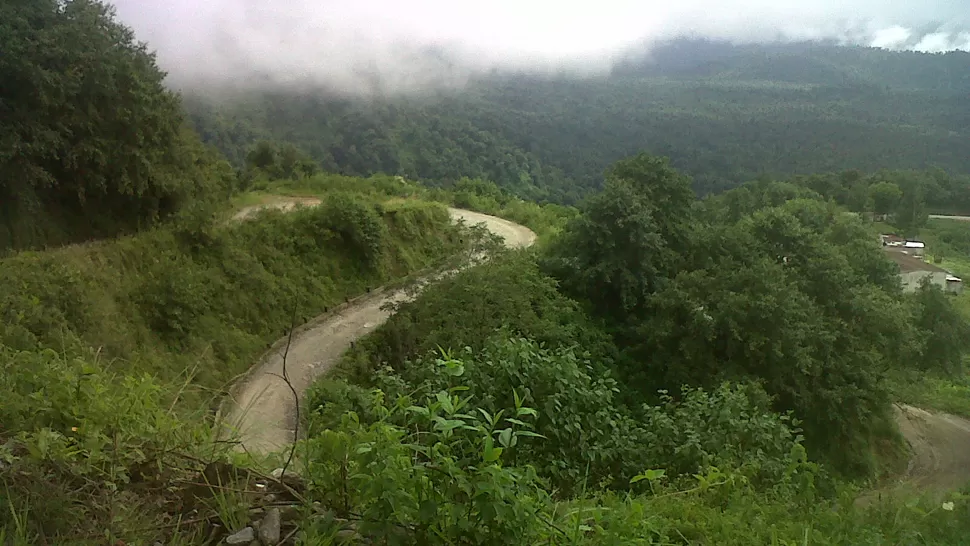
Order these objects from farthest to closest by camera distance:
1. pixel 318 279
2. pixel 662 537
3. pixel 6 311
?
pixel 318 279 → pixel 6 311 → pixel 662 537

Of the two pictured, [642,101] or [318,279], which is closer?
[318,279]

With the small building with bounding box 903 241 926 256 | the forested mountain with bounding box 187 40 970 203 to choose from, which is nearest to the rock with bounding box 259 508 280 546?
the small building with bounding box 903 241 926 256

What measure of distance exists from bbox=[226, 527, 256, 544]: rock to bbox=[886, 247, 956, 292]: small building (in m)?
19.9

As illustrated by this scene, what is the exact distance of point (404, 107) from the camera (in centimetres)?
5550

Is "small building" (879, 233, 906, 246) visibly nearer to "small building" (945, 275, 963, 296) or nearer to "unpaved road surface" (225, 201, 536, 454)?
"small building" (945, 275, 963, 296)

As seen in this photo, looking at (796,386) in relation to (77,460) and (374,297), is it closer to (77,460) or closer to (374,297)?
(374,297)

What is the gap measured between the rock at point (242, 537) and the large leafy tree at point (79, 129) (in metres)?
10.4

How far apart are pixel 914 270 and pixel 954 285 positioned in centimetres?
127

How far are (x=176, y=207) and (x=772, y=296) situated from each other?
40.8 feet

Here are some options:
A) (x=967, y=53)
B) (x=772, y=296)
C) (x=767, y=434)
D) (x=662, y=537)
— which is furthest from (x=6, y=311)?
(x=967, y=53)

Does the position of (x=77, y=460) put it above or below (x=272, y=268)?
above

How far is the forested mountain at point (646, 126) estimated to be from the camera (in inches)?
1628

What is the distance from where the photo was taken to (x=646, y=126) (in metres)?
54.0

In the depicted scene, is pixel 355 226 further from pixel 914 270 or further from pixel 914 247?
pixel 914 247
